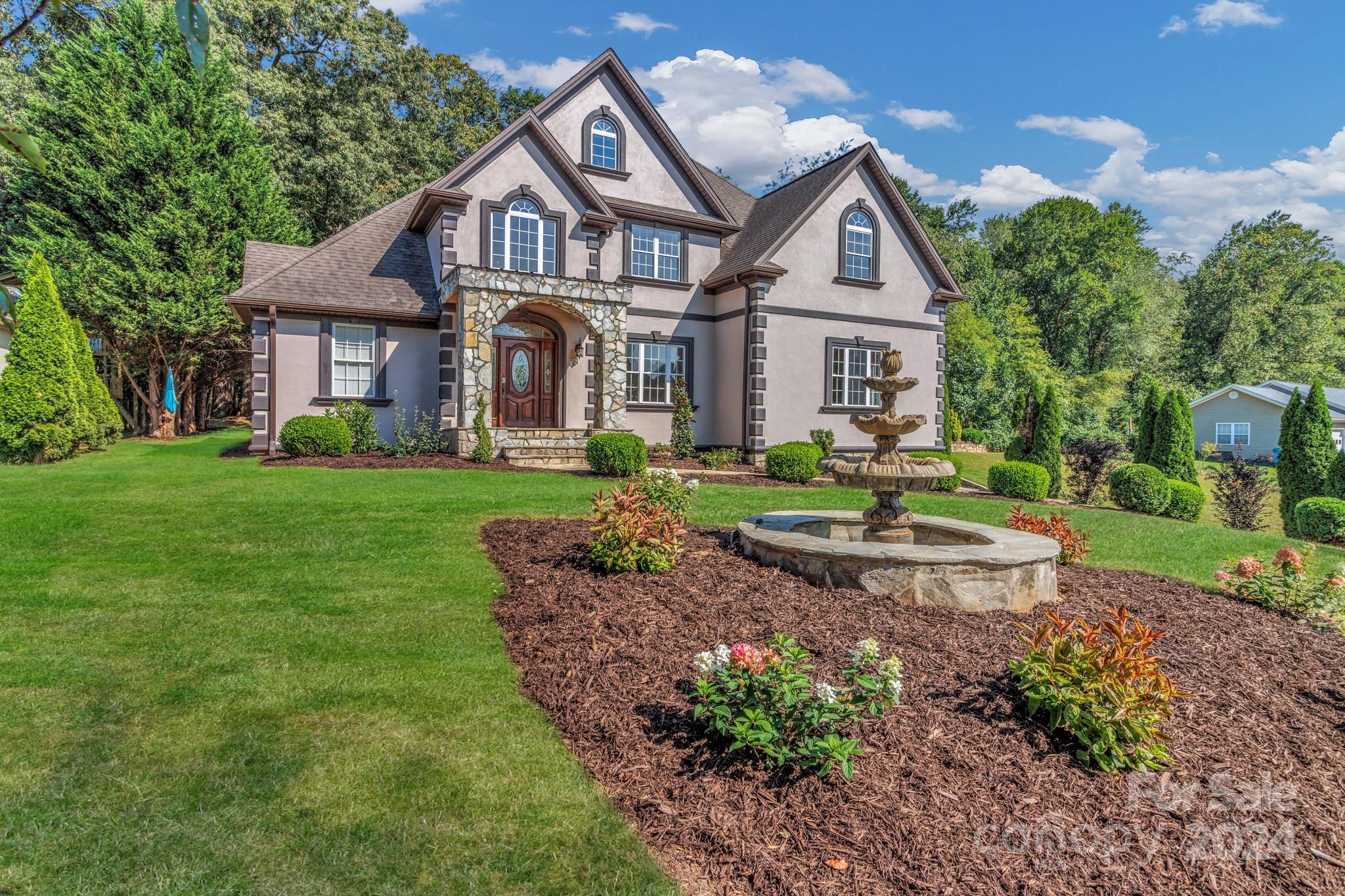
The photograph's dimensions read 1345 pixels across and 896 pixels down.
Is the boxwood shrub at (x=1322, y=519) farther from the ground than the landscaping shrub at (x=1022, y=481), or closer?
closer

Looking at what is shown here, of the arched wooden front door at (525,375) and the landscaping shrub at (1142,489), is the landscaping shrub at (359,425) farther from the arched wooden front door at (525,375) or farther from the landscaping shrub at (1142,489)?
the landscaping shrub at (1142,489)

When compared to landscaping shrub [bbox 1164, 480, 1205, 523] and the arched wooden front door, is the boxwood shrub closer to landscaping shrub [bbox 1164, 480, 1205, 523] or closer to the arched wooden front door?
landscaping shrub [bbox 1164, 480, 1205, 523]

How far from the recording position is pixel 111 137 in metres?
17.4

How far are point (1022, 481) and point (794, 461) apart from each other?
508 centimetres

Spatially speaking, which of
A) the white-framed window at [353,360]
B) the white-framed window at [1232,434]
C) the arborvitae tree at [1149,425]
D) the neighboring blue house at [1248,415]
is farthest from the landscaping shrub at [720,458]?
the white-framed window at [1232,434]

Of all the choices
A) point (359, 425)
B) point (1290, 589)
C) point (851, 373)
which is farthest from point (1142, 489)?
point (359, 425)

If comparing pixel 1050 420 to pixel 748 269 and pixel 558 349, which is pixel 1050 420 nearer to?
pixel 748 269

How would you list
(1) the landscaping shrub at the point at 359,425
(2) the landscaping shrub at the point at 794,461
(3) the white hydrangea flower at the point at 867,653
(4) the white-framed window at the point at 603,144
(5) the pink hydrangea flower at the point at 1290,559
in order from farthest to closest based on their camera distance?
(4) the white-framed window at the point at 603,144, (1) the landscaping shrub at the point at 359,425, (2) the landscaping shrub at the point at 794,461, (5) the pink hydrangea flower at the point at 1290,559, (3) the white hydrangea flower at the point at 867,653

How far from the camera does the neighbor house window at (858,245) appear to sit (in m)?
18.3

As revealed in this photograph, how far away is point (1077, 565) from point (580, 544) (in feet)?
17.4

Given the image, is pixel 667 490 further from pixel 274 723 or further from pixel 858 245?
pixel 858 245

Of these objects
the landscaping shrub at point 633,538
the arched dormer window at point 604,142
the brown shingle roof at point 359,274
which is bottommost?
the landscaping shrub at point 633,538

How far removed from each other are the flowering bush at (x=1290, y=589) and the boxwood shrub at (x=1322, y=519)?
849 cm

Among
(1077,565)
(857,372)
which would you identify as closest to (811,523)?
(1077,565)
